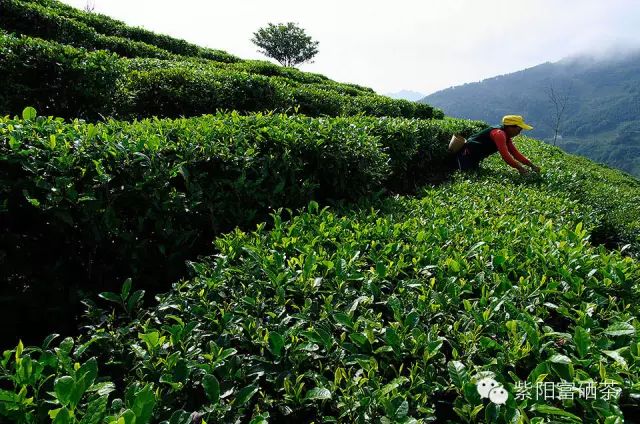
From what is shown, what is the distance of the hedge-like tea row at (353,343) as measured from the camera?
4.34 ft

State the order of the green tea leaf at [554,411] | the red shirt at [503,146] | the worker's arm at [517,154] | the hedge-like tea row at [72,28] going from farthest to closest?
the hedge-like tea row at [72,28]
the worker's arm at [517,154]
the red shirt at [503,146]
the green tea leaf at [554,411]

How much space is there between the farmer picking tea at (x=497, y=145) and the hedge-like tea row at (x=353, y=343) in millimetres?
4945

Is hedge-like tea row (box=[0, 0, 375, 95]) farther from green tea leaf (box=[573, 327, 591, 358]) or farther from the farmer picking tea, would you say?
green tea leaf (box=[573, 327, 591, 358])

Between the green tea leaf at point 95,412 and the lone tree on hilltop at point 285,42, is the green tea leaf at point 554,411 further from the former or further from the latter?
the lone tree on hilltop at point 285,42

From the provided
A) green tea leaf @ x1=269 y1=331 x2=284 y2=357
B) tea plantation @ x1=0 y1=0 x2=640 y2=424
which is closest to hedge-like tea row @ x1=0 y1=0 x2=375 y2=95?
tea plantation @ x1=0 y1=0 x2=640 y2=424

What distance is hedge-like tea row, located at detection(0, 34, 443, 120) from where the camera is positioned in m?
5.25

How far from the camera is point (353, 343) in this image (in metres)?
1.63

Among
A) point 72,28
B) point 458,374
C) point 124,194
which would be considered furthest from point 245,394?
point 72,28

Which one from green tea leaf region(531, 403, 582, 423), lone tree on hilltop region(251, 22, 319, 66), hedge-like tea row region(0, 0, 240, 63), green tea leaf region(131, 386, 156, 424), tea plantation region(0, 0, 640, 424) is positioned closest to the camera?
green tea leaf region(131, 386, 156, 424)

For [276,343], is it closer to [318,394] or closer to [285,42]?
[318,394]

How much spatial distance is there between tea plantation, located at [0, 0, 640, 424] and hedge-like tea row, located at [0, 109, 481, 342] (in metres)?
0.02

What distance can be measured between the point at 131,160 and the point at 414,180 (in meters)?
6.06

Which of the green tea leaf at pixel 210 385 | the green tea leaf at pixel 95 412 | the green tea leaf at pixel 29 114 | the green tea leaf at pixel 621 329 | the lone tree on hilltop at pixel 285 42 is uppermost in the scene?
the lone tree on hilltop at pixel 285 42

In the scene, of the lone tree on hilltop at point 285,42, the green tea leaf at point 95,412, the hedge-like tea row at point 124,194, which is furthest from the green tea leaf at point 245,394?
the lone tree on hilltop at point 285,42
